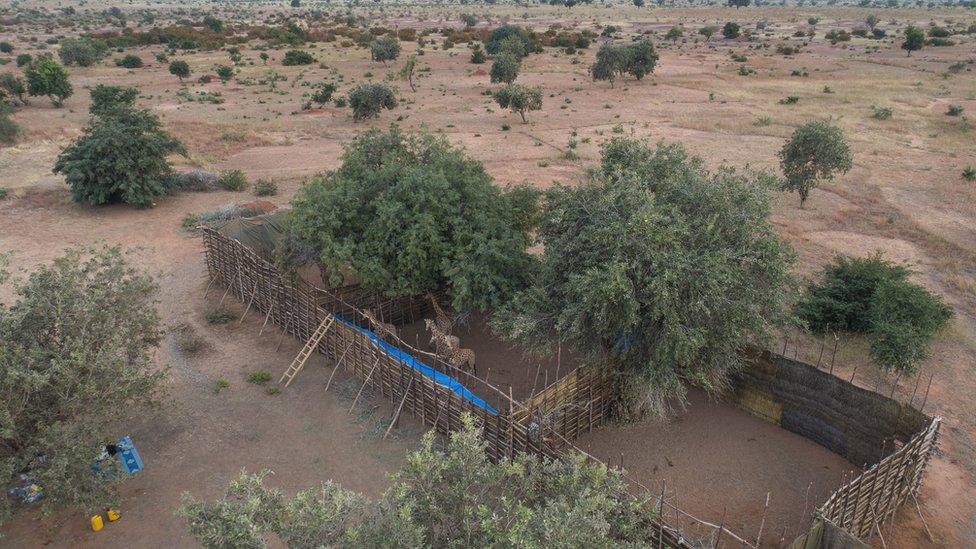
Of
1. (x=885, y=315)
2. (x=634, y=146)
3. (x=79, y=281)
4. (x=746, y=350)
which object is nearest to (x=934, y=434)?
(x=746, y=350)

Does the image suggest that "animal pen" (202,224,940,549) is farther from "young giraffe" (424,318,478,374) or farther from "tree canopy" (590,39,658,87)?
"tree canopy" (590,39,658,87)

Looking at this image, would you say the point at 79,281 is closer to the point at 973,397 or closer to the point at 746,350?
the point at 746,350

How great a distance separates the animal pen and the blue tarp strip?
3cm

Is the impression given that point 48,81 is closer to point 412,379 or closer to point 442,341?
point 442,341

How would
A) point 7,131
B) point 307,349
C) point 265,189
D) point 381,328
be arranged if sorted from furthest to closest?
point 7,131 → point 265,189 → point 307,349 → point 381,328

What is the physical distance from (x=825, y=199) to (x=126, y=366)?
24853mm

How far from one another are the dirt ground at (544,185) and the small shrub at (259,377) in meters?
0.18

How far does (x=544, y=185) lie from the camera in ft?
84.7

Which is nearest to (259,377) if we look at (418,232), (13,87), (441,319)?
(441,319)

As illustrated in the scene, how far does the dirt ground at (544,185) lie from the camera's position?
36.9ft

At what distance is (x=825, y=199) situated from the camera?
25.2 m

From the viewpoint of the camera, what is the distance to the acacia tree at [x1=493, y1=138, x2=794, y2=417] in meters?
10.7

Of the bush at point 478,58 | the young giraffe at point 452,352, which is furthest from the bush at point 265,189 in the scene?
the bush at point 478,58

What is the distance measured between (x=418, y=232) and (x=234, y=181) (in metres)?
15.1
